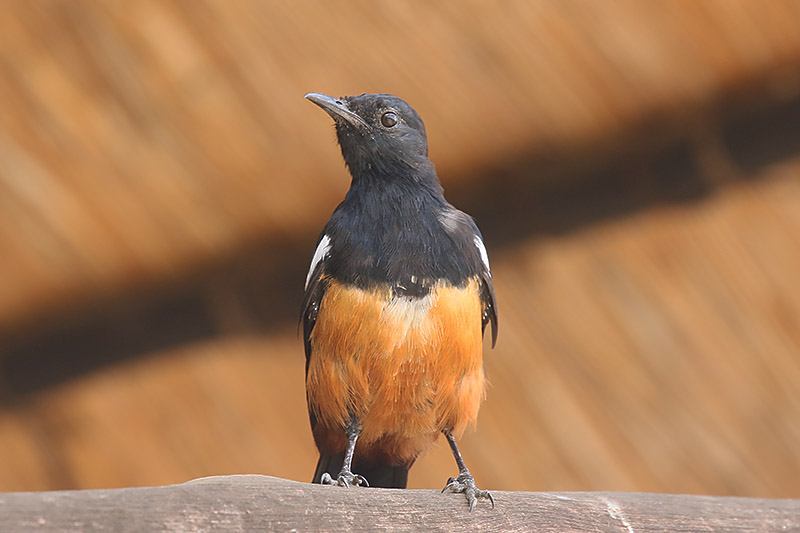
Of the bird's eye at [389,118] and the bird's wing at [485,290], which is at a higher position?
the bird's eye at [389,118]

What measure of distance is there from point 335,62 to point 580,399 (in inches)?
83.2

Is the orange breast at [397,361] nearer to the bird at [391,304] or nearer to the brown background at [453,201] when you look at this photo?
the bird at [391,304]

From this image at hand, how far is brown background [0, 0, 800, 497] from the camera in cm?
417

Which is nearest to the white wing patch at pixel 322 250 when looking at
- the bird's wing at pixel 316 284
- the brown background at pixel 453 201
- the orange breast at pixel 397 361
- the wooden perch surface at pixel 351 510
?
the bird's wing at pixel 316 284

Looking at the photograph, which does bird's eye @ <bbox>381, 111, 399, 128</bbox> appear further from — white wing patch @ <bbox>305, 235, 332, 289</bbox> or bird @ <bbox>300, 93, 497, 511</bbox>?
white wing patch @ <bbox>305, 235, 332, 289</bbox>

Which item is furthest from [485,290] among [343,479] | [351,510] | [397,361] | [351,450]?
[351,510]

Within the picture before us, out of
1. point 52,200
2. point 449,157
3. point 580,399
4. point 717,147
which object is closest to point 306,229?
point 449,157

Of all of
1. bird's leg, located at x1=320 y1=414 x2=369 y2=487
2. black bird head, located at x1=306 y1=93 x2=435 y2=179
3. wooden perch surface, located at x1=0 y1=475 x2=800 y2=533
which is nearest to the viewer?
wooden perch surface, located at x1=0 y1=475 x2=800 y2=533

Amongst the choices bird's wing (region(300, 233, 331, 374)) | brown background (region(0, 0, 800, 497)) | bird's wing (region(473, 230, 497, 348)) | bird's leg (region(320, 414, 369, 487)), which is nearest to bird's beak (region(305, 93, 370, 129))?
bird's wing (region(300, 233, 331, 374))

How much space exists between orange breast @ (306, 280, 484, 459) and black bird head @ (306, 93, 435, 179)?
53cm

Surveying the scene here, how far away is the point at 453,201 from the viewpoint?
4539 mm

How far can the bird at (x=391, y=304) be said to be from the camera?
118 inches

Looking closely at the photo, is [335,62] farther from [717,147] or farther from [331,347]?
[717,147]

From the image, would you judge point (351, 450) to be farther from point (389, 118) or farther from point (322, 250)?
point (389, 118)
